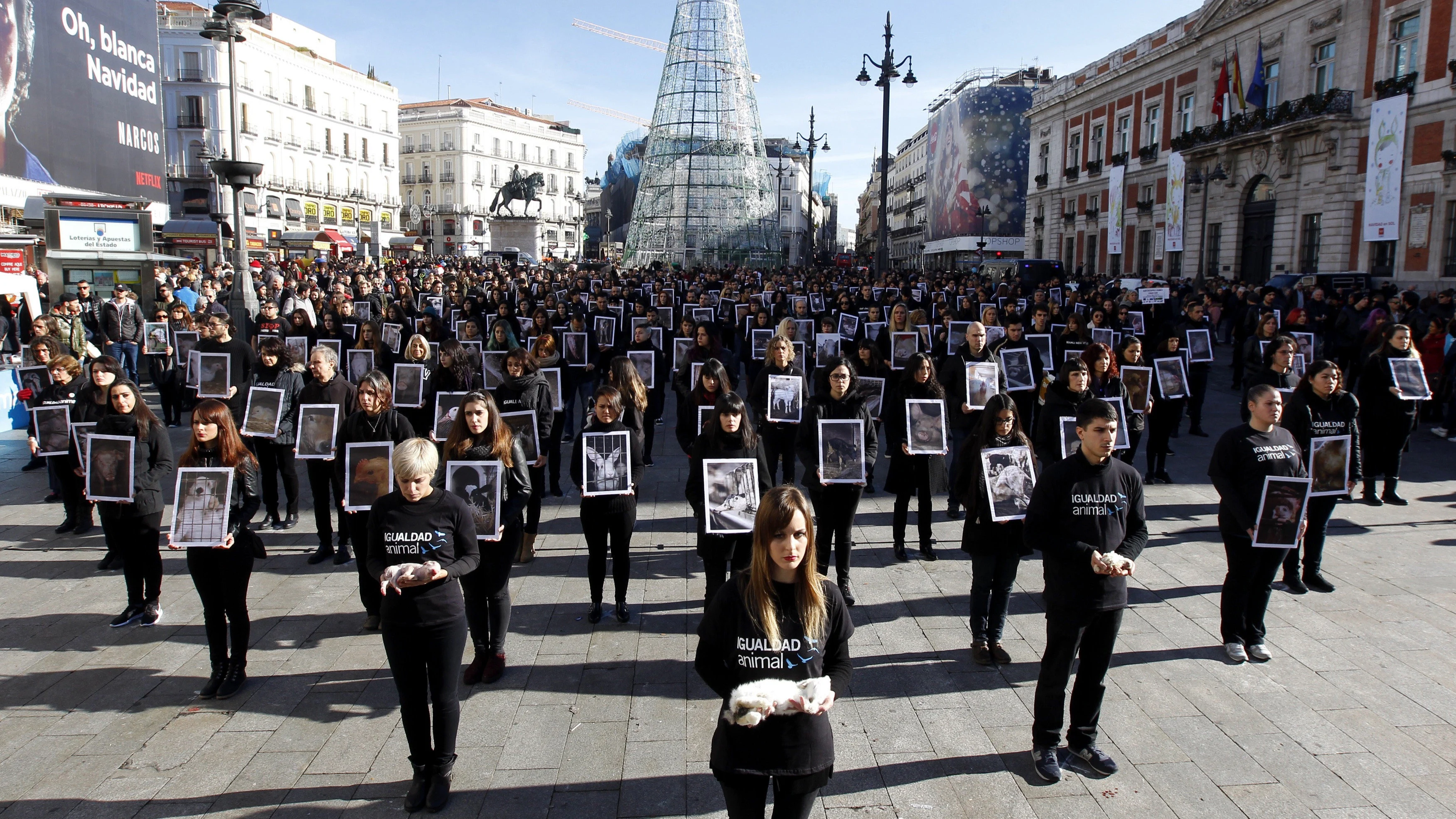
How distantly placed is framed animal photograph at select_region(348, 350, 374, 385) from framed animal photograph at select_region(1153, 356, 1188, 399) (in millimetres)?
8622

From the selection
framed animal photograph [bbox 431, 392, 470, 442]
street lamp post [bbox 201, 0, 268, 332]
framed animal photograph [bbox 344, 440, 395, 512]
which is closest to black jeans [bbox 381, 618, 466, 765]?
framed animal photograph [bbox 344, 440, 395, 512]

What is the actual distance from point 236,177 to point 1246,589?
13943 millimetres

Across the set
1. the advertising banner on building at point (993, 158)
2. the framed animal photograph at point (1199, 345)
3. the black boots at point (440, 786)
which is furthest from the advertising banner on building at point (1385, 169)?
the advertising banner on building at point (993, 158)

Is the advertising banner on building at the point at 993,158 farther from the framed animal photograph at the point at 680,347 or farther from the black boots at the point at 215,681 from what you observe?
the black boots at the point at 215,681

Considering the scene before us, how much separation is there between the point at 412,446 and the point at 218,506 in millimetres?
1780

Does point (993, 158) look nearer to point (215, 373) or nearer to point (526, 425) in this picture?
point (215, 373)

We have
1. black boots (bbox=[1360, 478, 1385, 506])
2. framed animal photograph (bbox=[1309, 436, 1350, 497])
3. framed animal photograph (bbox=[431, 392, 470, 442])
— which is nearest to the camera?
framed animal photograph (bbox=[1309, 436, 1350, 497])

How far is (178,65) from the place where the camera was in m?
51.3

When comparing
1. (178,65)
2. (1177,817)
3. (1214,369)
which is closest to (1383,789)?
(1177,817)

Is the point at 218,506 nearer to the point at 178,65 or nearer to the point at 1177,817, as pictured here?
the point at 1177,817

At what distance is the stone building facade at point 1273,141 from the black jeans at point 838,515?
25.9 meters

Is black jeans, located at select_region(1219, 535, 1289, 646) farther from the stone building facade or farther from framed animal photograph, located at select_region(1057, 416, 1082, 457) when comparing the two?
the stone building facade

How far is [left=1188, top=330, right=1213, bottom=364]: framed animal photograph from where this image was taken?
11.3 meters

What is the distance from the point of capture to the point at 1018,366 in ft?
31.2
